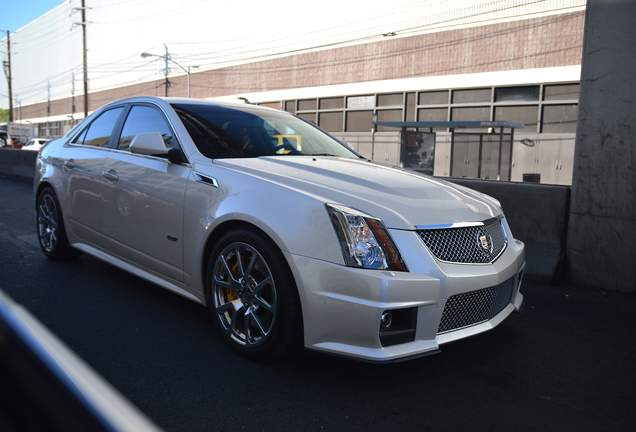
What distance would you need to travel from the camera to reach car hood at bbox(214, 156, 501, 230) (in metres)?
2.89

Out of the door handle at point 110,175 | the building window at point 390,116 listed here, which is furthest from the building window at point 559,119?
the door handle at point 110,175

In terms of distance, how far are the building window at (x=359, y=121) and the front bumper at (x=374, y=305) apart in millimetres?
27416

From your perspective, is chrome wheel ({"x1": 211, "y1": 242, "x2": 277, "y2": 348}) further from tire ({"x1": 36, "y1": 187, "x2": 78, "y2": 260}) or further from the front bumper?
tire ({"x1": 36, "y1": 187, "x2": 78, "y2": 260})

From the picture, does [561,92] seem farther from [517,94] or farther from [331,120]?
[331,120]

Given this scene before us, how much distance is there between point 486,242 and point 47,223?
14.7 ft

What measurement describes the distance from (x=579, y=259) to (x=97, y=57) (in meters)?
60.9

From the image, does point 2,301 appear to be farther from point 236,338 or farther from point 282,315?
point 236,338

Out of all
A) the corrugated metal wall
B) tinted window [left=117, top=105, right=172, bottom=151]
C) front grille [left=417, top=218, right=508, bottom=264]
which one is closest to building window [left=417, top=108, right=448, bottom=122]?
the corrugated metal wall

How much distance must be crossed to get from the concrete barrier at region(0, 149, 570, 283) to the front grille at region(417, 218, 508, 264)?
7.56 ft

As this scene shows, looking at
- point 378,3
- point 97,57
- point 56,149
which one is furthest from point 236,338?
point 97,57

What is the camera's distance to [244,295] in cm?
320

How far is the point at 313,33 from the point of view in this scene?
32.7m

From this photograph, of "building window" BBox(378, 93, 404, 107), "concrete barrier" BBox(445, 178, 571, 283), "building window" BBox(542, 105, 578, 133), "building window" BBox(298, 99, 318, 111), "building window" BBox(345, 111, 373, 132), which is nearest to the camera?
"concrete barrier" BBox(445, 178, 571, 283)

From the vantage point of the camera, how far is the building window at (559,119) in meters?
22.3
